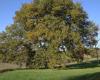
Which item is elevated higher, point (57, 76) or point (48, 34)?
point (48, 34)

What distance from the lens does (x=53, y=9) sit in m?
52.1

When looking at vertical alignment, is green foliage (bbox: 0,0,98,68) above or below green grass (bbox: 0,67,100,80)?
above

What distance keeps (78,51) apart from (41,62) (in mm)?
6528

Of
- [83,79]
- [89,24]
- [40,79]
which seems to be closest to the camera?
→ [83,79]

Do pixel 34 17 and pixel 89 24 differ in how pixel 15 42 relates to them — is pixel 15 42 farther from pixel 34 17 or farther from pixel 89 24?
pixel 89 24

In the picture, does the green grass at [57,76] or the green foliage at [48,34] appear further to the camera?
the green foliage at [48,34]

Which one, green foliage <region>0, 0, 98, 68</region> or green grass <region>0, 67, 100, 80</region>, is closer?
green grass <region>0, 67, 100, 80</region>

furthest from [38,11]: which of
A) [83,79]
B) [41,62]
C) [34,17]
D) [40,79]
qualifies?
[83,79]

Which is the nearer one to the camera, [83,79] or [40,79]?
[83,79]

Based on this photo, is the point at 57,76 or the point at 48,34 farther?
the point at 48,34

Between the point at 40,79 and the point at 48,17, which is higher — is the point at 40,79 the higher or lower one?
the lower one

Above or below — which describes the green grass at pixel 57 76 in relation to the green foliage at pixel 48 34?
below

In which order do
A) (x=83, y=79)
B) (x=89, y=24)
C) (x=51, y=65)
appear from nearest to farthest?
(x=83, y=79) < (x=51, y=65) < (x=89, y=24)

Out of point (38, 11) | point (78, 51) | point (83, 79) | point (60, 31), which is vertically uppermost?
point (38, 11)
